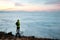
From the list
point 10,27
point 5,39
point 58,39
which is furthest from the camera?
point 10,27

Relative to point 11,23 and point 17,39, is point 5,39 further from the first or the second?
point 11,23

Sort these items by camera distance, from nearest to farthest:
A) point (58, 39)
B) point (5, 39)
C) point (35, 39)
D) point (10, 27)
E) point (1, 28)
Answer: point (5, 39)
point (35, 39)
point (58, 39)
point (1, 28)
point (10, 27)

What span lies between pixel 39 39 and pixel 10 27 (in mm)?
12288

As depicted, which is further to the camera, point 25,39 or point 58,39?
point 58,39

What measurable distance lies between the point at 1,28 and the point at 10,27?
16.0 feet

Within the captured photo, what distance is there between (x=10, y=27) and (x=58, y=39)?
1233cm

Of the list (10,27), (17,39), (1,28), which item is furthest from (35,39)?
(10,27)

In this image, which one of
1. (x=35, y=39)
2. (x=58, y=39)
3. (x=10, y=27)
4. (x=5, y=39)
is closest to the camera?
(x=5, y=39)

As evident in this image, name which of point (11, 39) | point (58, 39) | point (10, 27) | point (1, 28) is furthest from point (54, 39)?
point (10, 27)

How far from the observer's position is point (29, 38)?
27.9 metres

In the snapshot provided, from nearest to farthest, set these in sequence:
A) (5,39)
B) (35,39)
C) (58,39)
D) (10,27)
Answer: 1. (5,39)
2. (35,39)
3. (58,39)
4. (10,27)

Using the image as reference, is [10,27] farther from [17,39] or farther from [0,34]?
[17,39]

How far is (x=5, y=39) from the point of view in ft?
83.9

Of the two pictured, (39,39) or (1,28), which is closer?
(39,39)
